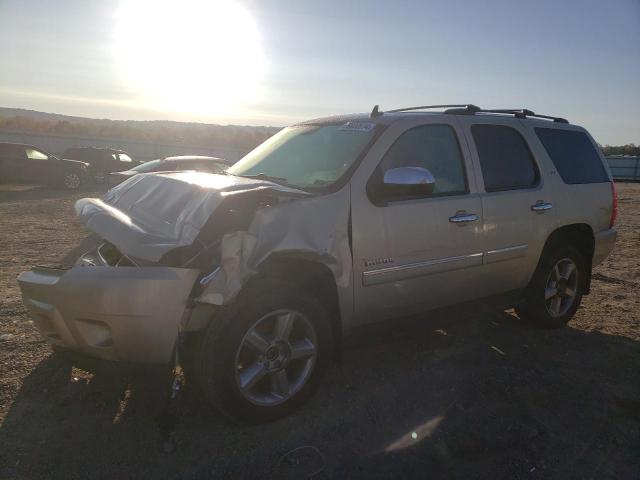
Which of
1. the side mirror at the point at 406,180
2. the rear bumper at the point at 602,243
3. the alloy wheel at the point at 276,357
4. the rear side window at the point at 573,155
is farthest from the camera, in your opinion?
the rear bumper at the point at 602,243

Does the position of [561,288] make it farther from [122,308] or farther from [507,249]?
[122,308]

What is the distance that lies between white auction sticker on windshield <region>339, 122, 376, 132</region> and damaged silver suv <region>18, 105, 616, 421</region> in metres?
0.02

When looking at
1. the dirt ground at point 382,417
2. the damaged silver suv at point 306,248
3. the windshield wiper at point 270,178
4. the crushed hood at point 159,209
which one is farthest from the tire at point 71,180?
the windshield wiper at point 270,178

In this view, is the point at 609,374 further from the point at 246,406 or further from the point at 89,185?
the point at 89,185

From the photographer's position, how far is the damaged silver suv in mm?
2674

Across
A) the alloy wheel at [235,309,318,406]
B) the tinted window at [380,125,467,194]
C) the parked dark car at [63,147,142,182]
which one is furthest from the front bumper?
the parked dark car at [63,147,142,182]

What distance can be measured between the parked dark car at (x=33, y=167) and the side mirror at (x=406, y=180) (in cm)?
1792

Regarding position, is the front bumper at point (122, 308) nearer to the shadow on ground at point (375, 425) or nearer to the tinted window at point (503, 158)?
the shadow on ground at point (375, 425)

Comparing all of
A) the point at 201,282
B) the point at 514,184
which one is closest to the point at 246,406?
the point at 201,282

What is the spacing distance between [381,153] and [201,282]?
1.52 metres

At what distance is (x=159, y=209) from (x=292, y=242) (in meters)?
0.94

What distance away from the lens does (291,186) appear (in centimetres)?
342

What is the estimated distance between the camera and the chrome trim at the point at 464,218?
3629 mm

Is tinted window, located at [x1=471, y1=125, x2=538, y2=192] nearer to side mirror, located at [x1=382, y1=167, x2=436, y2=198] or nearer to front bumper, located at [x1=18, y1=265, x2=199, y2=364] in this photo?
side mirror, located at [x1=382, y1=167, x2=436, y2=198]
